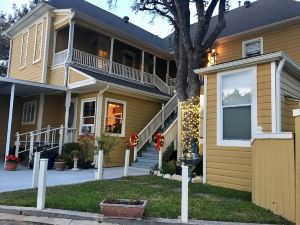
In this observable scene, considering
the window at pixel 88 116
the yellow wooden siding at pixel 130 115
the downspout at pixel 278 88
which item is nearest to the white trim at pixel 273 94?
the downspout at pixel 278 88

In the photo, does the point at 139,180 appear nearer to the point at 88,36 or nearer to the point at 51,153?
the point at 51,153

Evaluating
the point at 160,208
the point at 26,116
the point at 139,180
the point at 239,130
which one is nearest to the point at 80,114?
the point at 26,116

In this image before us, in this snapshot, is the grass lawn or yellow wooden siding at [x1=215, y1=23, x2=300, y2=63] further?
yellow wooden siding at [x1=215, y1=23, x2=300, y2=63]

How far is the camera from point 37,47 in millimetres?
15484

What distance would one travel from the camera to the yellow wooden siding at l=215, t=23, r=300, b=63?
45.0 feet

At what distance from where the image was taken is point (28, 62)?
16250 millimetres

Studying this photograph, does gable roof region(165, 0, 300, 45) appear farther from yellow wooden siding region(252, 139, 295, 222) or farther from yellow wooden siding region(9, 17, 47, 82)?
yellow wooden siding region(252, 139, 295, 222)

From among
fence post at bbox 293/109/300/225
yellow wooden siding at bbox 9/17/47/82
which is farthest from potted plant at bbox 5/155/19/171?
fence post at bbox 293/109/300/225

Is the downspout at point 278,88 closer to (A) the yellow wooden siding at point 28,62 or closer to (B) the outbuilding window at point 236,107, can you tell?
(B) the outbuilding window at point 236,107

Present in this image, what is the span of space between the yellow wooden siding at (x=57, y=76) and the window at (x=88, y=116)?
1474 mm

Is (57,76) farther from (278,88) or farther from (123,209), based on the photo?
(123,209)

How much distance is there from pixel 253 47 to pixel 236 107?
8.86 meters

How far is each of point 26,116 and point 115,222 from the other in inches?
487

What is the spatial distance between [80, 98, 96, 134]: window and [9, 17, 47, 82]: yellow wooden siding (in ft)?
9.69
